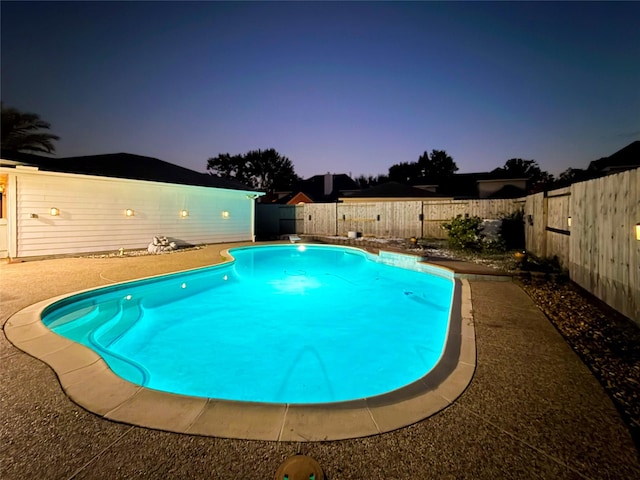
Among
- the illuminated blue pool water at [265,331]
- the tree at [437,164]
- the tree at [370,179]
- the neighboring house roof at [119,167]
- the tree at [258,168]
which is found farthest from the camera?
the tree at [370,179]

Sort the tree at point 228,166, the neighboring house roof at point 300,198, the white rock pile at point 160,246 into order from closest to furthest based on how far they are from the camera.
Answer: the white rock pile at point 160,246 → the neighboring house roof at point 300,198 → the tree at point 228,166

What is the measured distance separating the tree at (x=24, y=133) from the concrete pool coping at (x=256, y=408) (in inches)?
689

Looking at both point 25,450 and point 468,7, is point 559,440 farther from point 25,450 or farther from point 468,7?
point 468,7

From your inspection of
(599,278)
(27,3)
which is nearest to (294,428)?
(599,278)

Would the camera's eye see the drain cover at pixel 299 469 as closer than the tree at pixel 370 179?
Yes

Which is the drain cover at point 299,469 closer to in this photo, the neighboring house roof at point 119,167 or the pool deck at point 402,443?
the pool deck at point 402,443

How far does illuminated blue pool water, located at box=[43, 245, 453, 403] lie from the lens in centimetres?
359

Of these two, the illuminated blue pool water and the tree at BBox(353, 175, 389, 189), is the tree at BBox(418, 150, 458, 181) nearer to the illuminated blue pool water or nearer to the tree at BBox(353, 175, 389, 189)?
the tree at BBox(353, 175, 389, 189)

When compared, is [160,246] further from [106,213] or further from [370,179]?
[370,179]

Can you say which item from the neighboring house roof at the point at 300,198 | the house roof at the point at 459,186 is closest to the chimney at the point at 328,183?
the neighboring house roof at the point at 300,198

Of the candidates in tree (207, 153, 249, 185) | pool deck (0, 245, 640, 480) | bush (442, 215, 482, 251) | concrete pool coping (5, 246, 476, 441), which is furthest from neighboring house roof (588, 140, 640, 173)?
tree (207, 153, 249, 185)

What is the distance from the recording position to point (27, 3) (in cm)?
1071

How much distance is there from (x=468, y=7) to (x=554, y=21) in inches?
108

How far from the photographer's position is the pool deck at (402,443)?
151 cm
